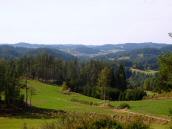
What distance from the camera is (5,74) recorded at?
282 ft

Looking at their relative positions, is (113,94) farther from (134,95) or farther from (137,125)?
(137,125)

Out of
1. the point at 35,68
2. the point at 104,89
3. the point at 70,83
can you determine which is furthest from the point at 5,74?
the point at 35,68

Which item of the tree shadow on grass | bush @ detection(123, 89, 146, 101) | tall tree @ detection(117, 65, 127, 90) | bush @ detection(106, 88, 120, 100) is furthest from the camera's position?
tall tree @ detection(117, 65, 127, 90)

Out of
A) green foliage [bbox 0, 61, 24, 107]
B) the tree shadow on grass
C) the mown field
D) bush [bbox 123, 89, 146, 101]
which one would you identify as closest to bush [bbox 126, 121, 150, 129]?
the mown field

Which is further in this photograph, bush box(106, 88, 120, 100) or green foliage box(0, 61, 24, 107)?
bush box(106, 88, 120, 100)

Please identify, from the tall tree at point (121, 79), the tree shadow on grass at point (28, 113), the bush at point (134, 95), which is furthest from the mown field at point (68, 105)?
the tall tree at point (121, 79)

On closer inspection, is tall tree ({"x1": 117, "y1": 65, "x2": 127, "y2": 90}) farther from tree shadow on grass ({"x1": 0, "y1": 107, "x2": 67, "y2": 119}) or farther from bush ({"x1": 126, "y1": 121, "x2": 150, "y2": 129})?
bush ({"x1": 126, "y1": 121, "x2": 150, "y2": 129})

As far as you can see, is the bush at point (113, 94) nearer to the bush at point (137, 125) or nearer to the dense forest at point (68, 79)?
the dense forest at point (68, 79)

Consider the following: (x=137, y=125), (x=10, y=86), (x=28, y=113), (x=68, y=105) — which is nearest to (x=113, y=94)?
(x=68, y=105)

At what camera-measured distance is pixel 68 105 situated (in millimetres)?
92125

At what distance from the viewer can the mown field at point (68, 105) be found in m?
66.6

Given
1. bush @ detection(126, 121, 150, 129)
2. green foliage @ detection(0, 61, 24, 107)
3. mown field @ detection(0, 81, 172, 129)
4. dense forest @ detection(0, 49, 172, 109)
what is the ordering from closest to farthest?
bush @ detection(126, 121, 150, 129) → mown field @ detection(0, 81, 172, 129) → green foliage @ detection(0, 61, 24, 107) → dense forest @ detection(0, 49, 172, 109)

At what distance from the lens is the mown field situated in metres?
66.6

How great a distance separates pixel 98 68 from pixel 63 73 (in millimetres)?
16607
